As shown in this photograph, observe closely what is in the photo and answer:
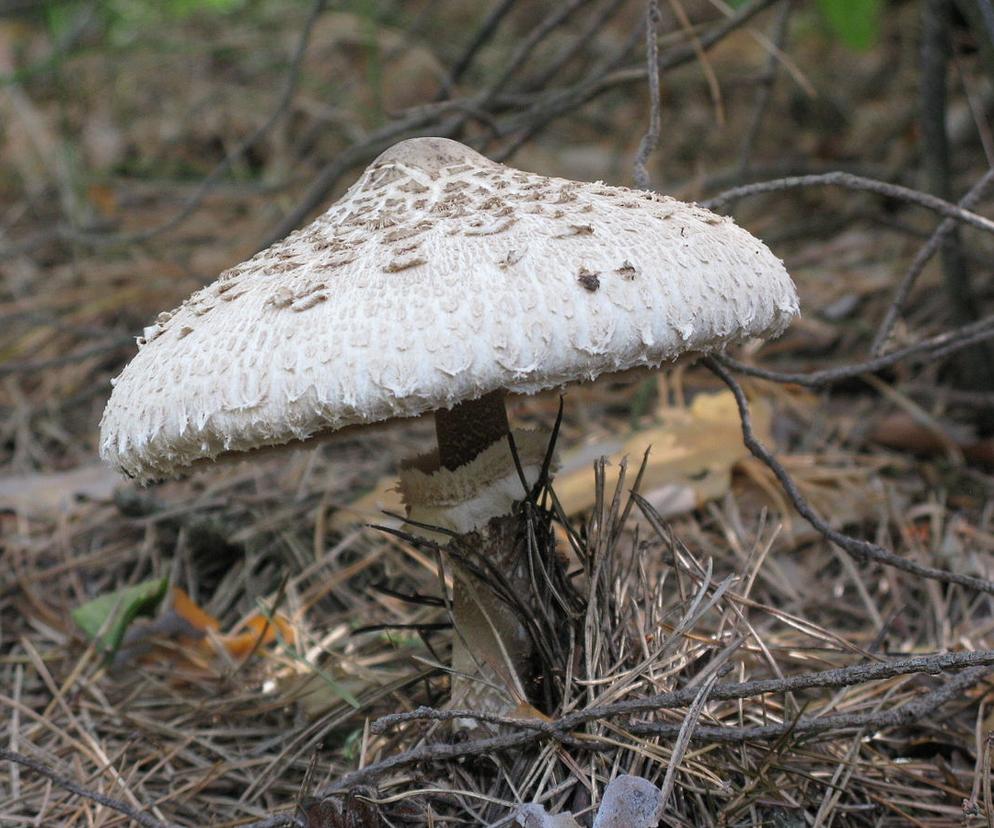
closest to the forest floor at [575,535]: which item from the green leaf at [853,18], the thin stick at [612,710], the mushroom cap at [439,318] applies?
the thin stick at [612,710]

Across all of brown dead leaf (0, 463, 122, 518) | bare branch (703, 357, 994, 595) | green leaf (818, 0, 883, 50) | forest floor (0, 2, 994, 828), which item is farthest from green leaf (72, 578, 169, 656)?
green leaf (818, 0, 883, 50)

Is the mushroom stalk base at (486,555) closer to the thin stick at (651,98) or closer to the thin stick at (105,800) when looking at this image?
the thin stick at (105,800)

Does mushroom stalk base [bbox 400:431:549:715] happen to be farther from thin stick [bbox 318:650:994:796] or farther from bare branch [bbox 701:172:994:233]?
bare branch [bbox 701:172:994:233]

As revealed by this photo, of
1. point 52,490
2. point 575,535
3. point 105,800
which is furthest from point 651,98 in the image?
point 52,490

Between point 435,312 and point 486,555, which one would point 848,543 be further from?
point 435,312

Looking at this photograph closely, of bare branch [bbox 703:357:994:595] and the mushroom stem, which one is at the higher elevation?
the mushroom stem

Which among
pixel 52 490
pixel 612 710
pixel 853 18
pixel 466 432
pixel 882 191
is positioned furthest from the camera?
pixel 52 490

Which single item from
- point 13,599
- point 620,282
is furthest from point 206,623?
point 620,282
